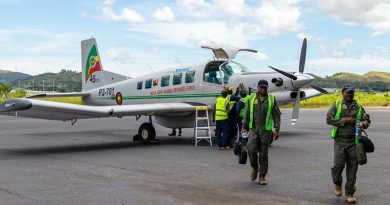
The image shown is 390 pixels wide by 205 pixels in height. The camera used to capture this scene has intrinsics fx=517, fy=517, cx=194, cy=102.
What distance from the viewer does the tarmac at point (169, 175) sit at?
25.0 ft

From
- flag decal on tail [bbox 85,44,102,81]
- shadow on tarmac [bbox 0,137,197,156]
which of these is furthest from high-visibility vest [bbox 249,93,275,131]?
flag decal on tail [bbox 85,44,102,81]

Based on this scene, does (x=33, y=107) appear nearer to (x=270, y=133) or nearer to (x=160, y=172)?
(x=160, y=172)

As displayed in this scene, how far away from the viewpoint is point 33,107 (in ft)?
42.0

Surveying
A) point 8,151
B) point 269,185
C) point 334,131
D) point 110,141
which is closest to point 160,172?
point 269,185

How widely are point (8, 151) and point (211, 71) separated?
21.3 feet

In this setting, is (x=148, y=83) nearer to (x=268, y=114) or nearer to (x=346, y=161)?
(x=268, y=114)

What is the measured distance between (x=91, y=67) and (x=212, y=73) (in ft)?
25.0

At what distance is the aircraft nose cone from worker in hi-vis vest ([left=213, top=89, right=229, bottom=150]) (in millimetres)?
2164

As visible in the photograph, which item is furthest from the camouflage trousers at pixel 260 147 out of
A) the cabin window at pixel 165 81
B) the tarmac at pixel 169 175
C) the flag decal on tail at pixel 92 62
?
the flag decal on tail at pixel 92 62

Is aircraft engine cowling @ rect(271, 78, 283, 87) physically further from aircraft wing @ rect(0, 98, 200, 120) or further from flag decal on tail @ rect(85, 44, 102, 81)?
flag decal on tail @ rect(85, 44, 102, 81)

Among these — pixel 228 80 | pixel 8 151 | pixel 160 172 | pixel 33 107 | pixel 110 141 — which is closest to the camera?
pixel 160 172

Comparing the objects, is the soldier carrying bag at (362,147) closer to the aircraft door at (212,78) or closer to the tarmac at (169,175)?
the tarmac at (169,175)

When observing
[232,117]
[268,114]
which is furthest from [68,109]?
[268,114]

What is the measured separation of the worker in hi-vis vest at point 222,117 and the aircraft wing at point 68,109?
4.99ft
